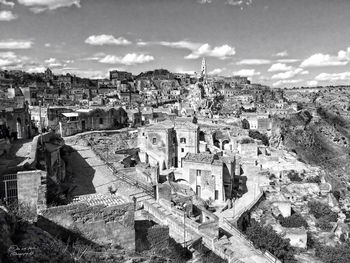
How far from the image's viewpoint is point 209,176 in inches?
891

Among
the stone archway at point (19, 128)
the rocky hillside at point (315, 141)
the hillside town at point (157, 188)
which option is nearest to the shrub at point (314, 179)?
the hillside town at point (157, 188)

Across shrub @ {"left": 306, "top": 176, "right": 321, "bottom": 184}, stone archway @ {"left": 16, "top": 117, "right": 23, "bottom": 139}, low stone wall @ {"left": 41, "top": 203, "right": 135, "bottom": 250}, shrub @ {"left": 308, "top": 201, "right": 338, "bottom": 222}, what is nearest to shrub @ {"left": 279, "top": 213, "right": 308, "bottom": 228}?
shrub @ {"left": 308, "top": 201, "right": 338, "bottom": 222}

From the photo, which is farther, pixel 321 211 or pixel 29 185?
pixel 321 211

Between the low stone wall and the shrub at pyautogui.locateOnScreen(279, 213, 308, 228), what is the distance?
14.3 meters

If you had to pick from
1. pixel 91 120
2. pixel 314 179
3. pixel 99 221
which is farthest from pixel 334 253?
pixel 91 120

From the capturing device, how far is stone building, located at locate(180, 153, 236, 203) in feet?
73.6

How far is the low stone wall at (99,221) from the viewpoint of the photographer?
8.49 m

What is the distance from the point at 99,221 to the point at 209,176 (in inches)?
575

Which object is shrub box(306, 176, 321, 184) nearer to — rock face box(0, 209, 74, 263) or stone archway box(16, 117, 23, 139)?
stone archway box(16, 117, 23, 139)

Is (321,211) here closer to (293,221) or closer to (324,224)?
(324,224)

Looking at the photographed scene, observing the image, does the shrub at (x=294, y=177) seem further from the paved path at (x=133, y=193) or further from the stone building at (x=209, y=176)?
the paved path at (x=133, y=193)

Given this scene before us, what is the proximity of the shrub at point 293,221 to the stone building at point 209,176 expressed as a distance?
161 inches

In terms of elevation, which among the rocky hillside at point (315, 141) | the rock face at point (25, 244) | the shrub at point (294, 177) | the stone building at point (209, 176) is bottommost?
the rocky hillside at point (315, 141)

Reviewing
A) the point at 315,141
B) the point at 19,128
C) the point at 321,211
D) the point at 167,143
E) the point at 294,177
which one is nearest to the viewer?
the point at 321,211
